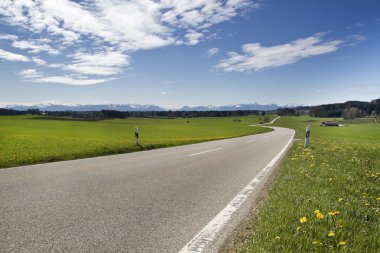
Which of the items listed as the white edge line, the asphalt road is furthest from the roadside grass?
the asphalt road

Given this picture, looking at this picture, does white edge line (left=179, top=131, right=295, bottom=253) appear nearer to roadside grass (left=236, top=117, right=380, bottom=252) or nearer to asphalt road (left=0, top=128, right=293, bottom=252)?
asphalt road (left=0, top=128, right=293, bottom=252)

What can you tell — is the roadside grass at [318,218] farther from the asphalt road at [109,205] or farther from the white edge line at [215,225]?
the asphalt road at [109,205]

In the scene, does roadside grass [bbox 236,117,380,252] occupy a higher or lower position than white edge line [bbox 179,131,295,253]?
higher

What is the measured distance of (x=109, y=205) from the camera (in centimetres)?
535

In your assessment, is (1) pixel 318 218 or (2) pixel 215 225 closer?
(1) pixel 318 218

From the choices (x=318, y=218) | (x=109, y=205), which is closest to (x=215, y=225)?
(x=318, y=218)

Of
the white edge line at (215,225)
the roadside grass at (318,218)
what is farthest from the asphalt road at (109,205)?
the roadside grass at (318,218)

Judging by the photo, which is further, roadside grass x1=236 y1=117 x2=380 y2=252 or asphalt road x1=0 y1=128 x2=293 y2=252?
asphalt road x1=0 y1=128 x2=293 y2=252

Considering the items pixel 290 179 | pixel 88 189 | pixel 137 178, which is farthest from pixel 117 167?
pixel 290 179

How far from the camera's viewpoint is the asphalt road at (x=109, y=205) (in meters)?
3.83

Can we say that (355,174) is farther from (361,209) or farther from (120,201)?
(120,201)

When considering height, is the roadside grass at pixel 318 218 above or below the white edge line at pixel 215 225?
above

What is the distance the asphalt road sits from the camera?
3830 mm

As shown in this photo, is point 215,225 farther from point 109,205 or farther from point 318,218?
point 109,205
